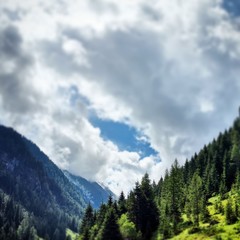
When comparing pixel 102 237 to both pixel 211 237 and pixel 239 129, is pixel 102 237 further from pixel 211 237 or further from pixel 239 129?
pixel 239 129

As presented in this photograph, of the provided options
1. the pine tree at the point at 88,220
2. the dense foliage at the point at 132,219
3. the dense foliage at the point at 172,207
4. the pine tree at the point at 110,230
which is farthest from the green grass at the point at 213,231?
Answer: the pine tree at the point at 88,220

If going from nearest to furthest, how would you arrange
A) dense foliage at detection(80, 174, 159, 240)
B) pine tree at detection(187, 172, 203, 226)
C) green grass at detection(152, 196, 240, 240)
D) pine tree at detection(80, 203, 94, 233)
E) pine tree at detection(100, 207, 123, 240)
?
1. green grass at detection(152, 196, 240, 240)
2. pine tree at detection(100, 207, 123, 240)
3. dense foliage at detection(80, 174, 159, 240)
4. pine tree at detection(187, 172, 203, 226)
5. pine tree at detection(80, 203, 94, 233)

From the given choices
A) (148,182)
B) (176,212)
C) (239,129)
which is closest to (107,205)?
(148,182)

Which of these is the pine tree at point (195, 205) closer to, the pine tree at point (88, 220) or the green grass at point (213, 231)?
the green grass at point (213, 231)

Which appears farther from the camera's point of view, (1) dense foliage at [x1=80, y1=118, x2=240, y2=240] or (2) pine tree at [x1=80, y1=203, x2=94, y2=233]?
(2) pine tree at [x1=80, y1=203, x2=94, y2=233]

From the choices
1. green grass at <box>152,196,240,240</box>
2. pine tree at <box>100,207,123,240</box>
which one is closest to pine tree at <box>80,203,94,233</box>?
pine tree at <box>100,207,123,240</box>

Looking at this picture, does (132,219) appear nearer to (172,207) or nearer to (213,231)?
(172,207)

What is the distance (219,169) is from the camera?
172875 millimetres

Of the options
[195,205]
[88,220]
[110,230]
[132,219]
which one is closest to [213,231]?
[195,205]

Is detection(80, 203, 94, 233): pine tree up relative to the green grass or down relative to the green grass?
up

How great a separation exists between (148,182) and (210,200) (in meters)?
27.4

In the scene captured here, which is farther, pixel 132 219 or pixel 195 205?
pixel 132 219

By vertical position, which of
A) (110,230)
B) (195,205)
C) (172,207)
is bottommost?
(110,230)

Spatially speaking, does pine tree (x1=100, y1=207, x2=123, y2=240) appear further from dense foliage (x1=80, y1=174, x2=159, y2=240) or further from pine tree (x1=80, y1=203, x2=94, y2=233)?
pine tree (x1=80, y1=203, x2=94, y2=233)
